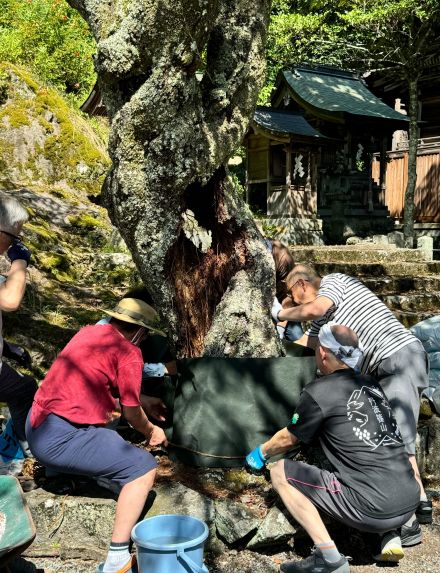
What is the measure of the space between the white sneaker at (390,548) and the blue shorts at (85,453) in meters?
1.46

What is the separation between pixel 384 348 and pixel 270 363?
32.1 inches

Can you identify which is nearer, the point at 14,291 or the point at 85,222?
the point at 14,291

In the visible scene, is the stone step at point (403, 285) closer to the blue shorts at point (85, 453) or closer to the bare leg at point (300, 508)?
the bare leg at point (300, 508)

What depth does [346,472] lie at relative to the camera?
3.32 metres

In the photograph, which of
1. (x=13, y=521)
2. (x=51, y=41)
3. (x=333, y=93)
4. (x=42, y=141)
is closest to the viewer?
(x=13, y=521)

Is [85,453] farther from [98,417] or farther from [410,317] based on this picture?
[410,317]

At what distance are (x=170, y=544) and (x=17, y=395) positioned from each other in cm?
158

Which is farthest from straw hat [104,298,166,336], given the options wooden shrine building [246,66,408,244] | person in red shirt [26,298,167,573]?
wooden shrine building [246,66,408,244]

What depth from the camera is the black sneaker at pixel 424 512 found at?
392cm

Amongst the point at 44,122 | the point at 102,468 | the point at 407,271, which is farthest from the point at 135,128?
the point at 44,122

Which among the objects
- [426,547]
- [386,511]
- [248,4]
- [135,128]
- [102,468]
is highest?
[248,4]

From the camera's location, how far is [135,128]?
4016 mm

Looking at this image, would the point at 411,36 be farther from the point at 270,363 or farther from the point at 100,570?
the point at 100,570

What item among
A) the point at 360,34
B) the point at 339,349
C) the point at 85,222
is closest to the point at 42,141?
the point at 85,222
